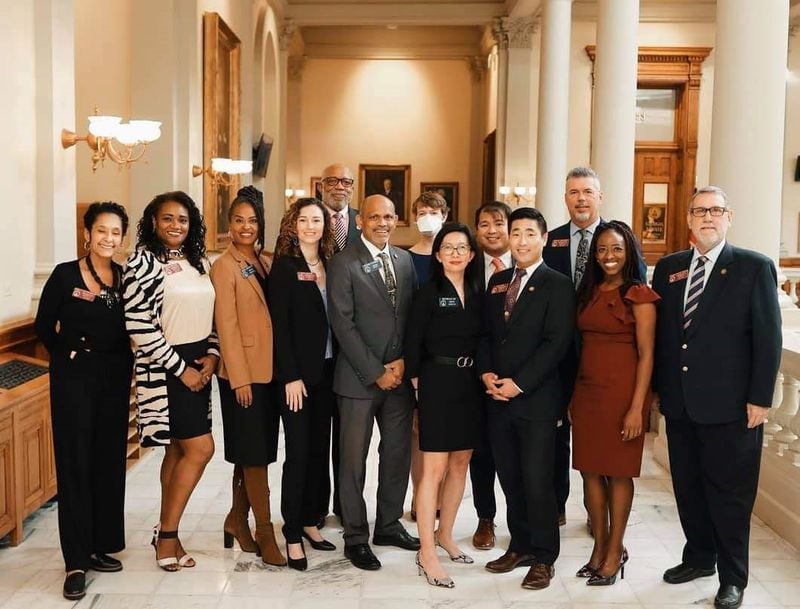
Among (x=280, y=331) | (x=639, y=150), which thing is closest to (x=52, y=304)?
(x=280, y=331)

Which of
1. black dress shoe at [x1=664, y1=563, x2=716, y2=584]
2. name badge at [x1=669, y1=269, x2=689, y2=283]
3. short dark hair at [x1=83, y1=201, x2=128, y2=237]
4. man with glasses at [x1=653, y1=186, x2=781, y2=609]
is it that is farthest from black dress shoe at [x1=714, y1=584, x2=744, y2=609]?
short dark hair at [x1=83, y1=201, x2=128, y2=237]

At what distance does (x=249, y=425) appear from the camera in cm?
465

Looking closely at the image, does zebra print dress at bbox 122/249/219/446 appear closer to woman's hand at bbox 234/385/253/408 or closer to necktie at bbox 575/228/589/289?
woman's hand at bbox 234/385/253/408

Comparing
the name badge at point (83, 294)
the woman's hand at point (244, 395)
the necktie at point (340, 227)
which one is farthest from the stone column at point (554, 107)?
the name badge at point (83, 294)

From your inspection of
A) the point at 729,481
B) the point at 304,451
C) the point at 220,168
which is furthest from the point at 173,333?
the point at 220,168

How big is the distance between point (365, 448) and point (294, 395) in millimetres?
539

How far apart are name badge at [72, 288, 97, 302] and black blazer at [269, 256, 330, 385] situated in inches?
34.5

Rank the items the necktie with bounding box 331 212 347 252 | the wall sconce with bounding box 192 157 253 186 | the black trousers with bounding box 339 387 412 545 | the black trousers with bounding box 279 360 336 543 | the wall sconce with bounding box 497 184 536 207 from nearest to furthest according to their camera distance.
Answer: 1. the black trousers with bounding box 279 360 336 543
2. the black trousers with bounding box 339 387 412 545
3. the necktie with bounding box 331 212 347 252
4. the wall sconce with bounding box 192 157 253 186
5. the wall sconce with bounding box 497 184 536 207

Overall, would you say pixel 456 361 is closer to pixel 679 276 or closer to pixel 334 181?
pixel 679 276

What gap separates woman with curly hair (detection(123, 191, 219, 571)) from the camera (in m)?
4.37

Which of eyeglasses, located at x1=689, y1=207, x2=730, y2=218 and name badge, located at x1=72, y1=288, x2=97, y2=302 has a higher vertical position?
eyeglasses, located at x1=689, y1=207, x2=730, y2=218

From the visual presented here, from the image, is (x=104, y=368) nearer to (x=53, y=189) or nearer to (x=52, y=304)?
(x=52, y=304)

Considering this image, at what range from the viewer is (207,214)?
1091 centimetres

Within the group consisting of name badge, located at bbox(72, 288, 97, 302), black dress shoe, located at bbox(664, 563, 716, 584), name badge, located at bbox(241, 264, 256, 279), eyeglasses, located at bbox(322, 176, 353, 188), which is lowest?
black dress shoe, located at bbox(664, 563, 716, 584)
